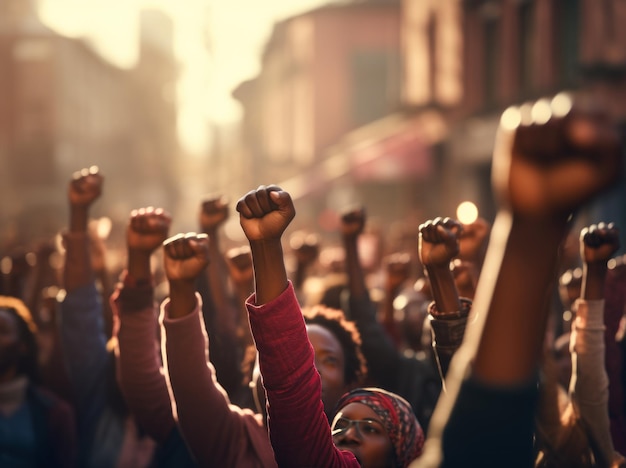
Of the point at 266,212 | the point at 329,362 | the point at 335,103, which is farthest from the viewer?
the point at 335,103

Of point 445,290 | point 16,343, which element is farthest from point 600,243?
point 16,343

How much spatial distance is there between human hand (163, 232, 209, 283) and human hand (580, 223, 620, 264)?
119 cm

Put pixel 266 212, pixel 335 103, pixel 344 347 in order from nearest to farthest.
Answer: pixel 266 212 → pixel 344 347 → pixel 335 103

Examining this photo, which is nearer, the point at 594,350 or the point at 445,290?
the point at 445,290

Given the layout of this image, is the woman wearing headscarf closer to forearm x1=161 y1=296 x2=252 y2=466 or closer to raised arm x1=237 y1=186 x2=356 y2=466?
raised arm x1=237 y1=186 x2=356 y2=466

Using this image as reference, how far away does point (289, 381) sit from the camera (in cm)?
194

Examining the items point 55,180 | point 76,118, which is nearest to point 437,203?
point 55,180

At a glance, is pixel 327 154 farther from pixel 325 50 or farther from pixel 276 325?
pixel 276 325

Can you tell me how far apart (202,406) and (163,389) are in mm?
491

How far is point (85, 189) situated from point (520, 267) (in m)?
2.55

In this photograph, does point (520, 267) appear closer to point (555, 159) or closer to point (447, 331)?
point (555, 159)

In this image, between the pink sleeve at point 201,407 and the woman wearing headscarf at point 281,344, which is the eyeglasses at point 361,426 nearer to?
the pink sleeve at point 201,407

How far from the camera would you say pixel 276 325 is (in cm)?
191

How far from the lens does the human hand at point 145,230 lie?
9.21 ft
